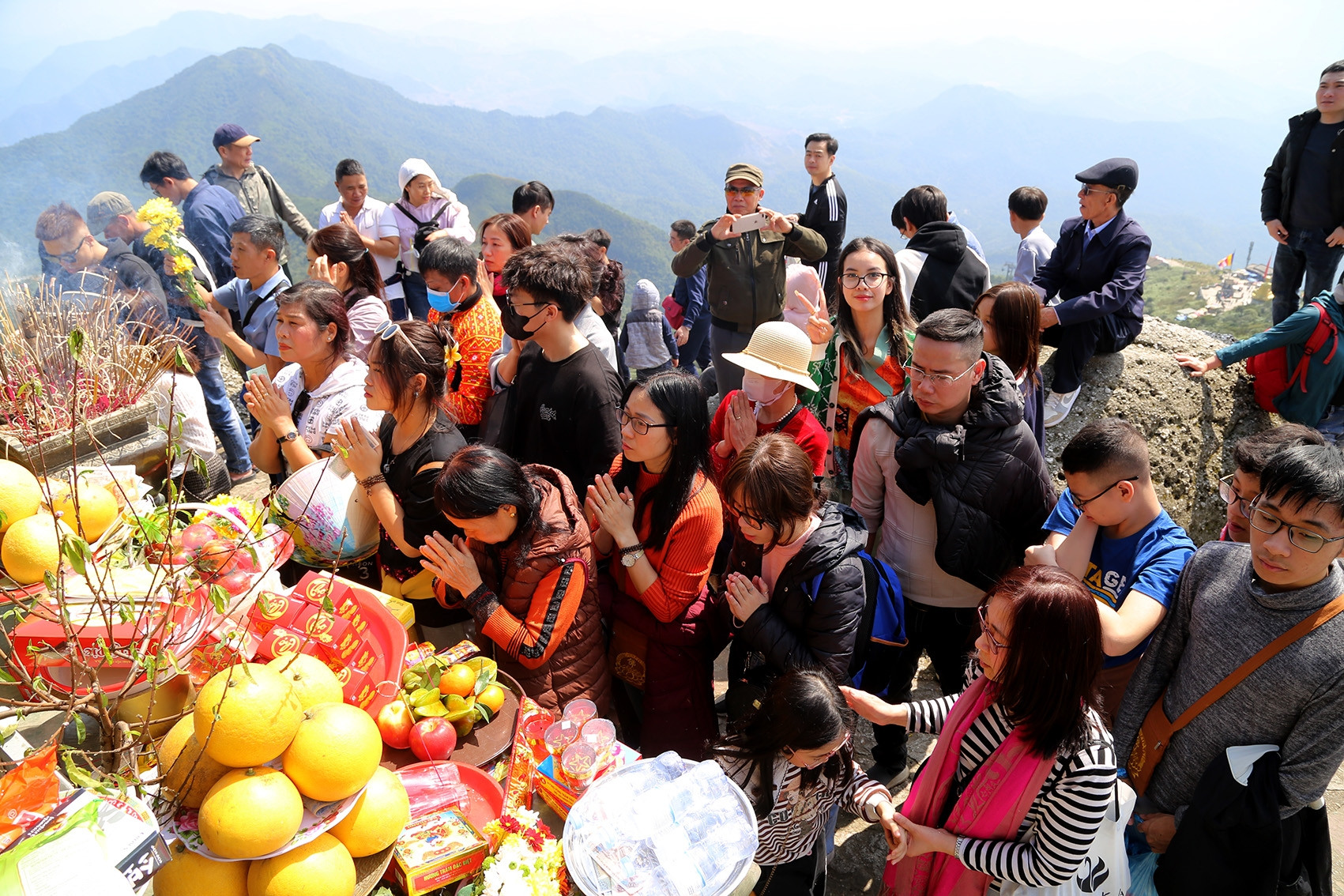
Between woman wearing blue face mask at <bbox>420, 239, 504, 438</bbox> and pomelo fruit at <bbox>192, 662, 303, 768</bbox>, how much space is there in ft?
8.99

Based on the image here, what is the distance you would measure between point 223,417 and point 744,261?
4.14m

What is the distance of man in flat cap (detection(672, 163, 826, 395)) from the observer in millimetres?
5238

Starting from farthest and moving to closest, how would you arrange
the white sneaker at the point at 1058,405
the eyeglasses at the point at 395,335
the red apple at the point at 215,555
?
the white sneaker at the point at 1058,405, the eyeglasses at the point at 395,335, the red apple at the point at 215,555

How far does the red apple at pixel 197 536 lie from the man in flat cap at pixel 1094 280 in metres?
4.18

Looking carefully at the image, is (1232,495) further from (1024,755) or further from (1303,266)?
(1303,266)

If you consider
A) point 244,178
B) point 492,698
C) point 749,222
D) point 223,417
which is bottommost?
point 223,417

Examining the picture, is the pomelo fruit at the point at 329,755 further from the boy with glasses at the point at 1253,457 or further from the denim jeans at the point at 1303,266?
the denim jeans at the point at 1303,266

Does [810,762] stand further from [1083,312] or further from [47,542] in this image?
[1083,312]

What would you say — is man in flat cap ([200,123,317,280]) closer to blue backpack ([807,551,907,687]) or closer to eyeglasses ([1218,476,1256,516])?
blue backpack ([807,551,907,687])

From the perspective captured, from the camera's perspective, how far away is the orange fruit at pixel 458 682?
2.18 metres

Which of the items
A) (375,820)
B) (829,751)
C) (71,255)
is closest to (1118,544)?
(829,751)

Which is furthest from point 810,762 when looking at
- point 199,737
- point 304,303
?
point 304,303

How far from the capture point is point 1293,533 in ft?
6.45

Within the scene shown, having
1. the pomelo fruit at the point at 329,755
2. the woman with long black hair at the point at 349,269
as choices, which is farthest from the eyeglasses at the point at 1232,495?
the woman with long black hair at the point at 349,269
